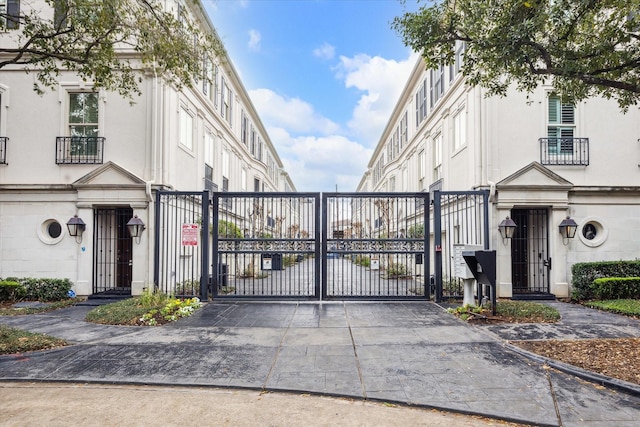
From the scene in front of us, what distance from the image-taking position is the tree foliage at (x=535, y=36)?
5.33 m

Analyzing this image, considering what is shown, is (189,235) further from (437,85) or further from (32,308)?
(437,85)

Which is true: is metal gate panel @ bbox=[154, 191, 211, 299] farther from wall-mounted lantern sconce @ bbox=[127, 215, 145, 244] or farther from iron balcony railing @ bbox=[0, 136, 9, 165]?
iron balcony railing @ bbox=[0, 136, 9, 165]

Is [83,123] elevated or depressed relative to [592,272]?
elevated

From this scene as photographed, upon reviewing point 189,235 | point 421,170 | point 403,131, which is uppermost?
point 403,131

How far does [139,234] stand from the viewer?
381 inches

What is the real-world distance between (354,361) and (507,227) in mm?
6320

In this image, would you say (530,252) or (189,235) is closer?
(189,235)

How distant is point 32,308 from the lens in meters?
8.82

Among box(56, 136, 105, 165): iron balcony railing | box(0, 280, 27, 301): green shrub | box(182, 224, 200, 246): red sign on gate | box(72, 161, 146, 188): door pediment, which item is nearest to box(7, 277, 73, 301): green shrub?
box(0, 280, 27, 301): green shrub

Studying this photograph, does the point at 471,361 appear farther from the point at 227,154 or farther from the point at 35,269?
the point at 227,154

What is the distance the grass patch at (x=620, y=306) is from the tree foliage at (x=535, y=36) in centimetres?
452

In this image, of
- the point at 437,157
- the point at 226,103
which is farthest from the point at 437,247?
the point at 226,103

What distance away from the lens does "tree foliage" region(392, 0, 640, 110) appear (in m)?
5.33

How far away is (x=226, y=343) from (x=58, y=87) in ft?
30.0
